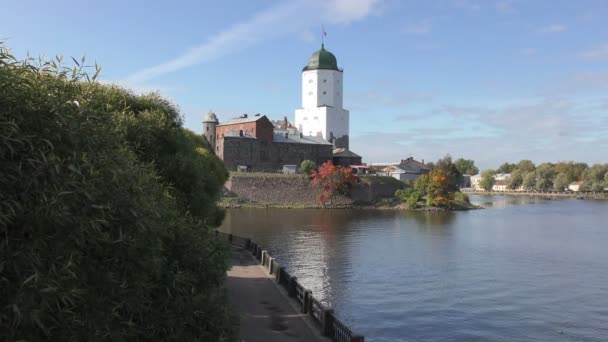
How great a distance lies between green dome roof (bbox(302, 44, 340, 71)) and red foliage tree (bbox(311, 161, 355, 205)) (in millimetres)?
33286

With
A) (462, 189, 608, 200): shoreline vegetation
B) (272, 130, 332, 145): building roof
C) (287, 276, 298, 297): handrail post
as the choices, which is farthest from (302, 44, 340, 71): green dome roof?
(287, 276, 298, 297): handrail post

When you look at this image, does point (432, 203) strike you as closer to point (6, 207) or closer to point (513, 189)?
point (6, 207)

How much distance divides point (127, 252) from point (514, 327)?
15.5 metres

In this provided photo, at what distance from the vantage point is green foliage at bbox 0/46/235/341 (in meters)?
4.09

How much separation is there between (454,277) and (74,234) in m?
23.1

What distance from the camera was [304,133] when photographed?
10419 centimetres

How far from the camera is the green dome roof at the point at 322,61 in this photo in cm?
10257

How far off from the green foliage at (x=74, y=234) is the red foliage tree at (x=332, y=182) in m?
68.7

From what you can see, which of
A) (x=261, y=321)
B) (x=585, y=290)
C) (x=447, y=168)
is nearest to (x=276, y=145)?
(x=447, y=168)

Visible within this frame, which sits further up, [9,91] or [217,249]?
[9,91]

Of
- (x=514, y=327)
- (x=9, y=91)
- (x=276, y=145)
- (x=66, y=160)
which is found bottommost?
(x=514, y=327)

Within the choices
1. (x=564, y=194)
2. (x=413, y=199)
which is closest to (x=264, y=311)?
(x=413, y=199)

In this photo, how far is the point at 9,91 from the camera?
4480 millimetres

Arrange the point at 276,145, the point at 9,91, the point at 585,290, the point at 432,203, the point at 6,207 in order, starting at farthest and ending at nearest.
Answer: the point at 276,145, the point at 432,203, the point at 585,290, the point at 9,91, the point at 6,207
